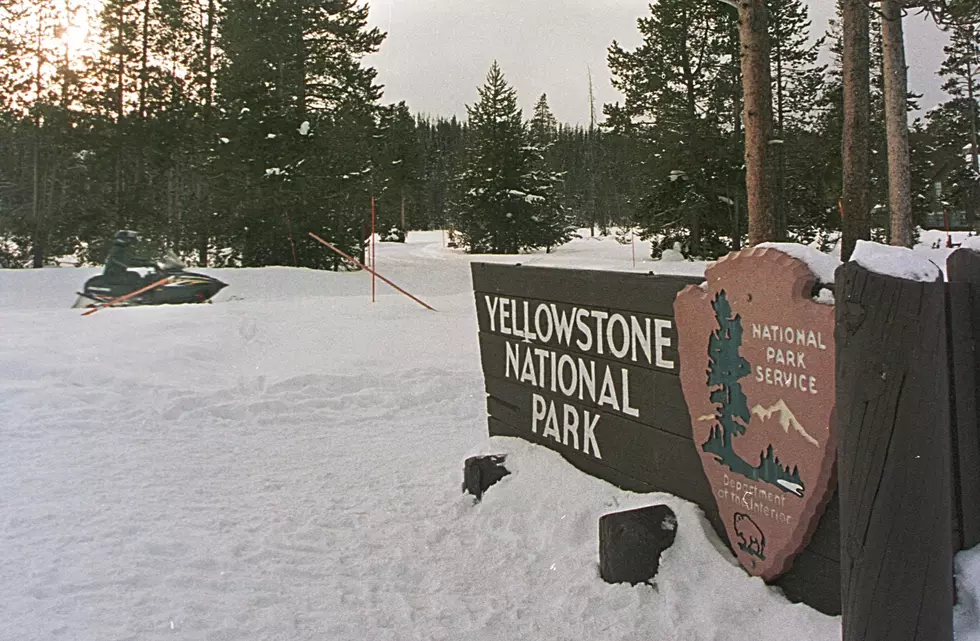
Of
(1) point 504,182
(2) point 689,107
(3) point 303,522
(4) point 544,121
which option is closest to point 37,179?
(1) point 504,182

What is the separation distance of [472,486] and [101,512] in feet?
6.45

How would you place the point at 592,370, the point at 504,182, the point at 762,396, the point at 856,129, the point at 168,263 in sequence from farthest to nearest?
1. the point at 504,182
2. the point at 168,263
3. the point at 856,129
4. the point at 592,370
5. the point at 762,396

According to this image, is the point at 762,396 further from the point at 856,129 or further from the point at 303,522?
the point at 856,129

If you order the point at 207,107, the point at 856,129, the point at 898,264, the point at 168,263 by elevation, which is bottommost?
the point at 898,264

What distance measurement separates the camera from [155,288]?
1454cm

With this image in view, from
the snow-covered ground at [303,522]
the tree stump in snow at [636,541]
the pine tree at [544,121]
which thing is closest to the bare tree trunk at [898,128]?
the snow-covered ground at [303,522]

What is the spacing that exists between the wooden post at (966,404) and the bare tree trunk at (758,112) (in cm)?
642

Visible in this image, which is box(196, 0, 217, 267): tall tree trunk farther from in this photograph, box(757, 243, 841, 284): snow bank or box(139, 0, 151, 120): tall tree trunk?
box(757, 243, 841, 284): snow bank

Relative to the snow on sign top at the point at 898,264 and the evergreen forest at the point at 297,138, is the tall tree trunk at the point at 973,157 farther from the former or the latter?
the snow on sign top at the point at 898,264

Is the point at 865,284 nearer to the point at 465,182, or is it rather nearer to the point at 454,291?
the point at 454,291

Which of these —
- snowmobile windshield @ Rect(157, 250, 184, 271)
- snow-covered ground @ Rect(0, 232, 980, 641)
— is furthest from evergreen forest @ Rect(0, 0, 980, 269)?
snow-covered ground @ Rect(0, 232, 980, 641)

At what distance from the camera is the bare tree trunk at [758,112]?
846 cm

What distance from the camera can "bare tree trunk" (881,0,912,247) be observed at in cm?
1155

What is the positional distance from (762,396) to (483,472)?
75.5 inches
